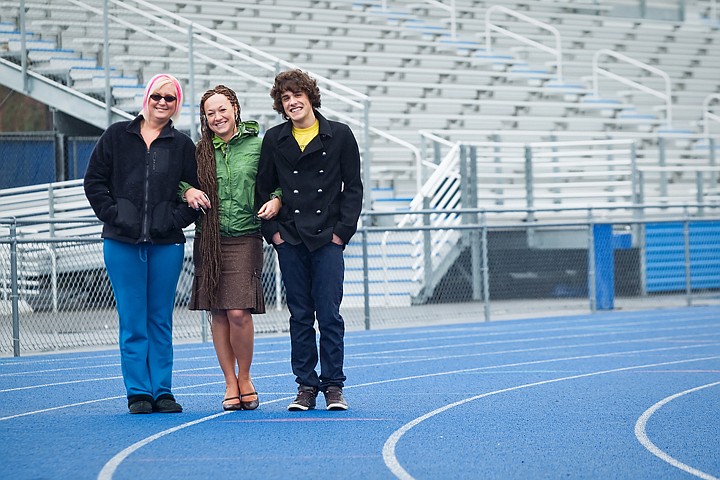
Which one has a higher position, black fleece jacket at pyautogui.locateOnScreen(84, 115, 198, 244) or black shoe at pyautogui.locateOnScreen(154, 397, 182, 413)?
black fleece jacket at pyautogui.locateOnScreen(84, 115, 198, 244)

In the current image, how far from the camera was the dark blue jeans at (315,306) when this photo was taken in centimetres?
712

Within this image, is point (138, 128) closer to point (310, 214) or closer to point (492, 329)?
point (310, 214)

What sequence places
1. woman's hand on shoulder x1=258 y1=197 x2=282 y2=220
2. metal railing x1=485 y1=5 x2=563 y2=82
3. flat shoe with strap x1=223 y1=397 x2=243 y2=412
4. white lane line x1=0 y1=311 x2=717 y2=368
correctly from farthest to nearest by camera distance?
metal railing x1=485 y1=5 x2=563 y2=82 < white lane line x1=0 y1=311 x2=717 y2=368 < flat shoe with strap x1=223 y1=397 x2=243 y2=412 < woman's hand on shoulder x1=258 y1=197 x2=282 y2=220

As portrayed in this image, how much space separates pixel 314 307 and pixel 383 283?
797 centimetres

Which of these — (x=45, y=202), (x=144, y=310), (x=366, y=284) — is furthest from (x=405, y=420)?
(x=45, y=202)

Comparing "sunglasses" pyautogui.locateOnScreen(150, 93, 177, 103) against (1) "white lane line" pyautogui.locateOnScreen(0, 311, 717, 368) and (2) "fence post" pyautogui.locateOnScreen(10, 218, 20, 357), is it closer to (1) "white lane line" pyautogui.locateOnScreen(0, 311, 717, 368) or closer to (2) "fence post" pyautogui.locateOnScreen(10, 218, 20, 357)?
(1) "white lane line" pyautogui.locateOnScreen(0, 311, 717, 368)

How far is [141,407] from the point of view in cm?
709

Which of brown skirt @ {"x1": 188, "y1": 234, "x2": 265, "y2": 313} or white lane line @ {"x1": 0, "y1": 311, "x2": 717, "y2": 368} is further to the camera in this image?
white lane line @ {"x1": 0, "y1": 311, "x2": 717, "y2": 368}

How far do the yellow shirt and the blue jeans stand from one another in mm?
932

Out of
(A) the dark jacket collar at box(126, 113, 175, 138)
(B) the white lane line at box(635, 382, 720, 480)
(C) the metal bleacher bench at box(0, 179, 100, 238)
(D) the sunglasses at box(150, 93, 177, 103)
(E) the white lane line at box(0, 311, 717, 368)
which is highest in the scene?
(D) the sunglasses at box(150, 93, 177, 103)

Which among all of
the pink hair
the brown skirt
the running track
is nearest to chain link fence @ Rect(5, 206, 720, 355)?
the running track

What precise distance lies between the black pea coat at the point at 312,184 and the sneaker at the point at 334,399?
79cm

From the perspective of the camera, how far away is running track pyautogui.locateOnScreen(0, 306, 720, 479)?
17.9 ft

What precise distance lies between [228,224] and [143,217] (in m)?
0.47
